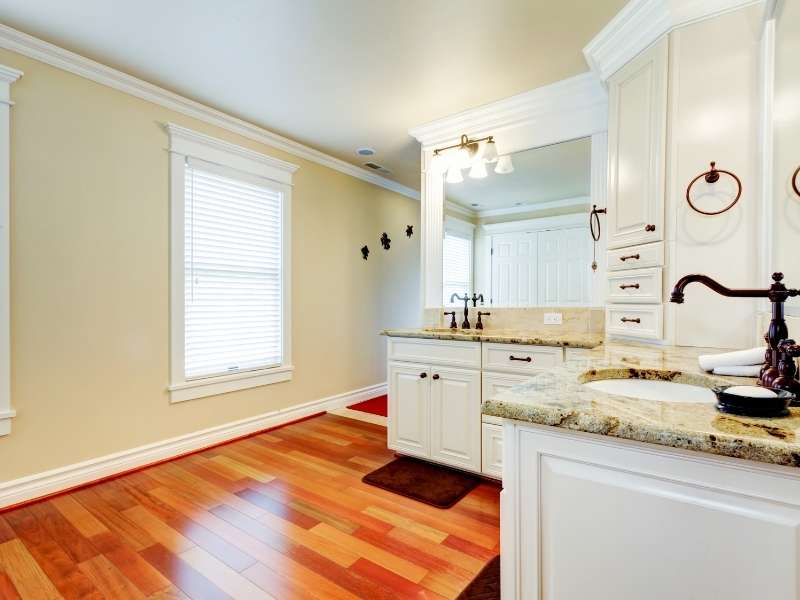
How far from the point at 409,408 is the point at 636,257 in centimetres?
163

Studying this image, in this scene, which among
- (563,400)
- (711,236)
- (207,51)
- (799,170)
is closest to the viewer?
(563,400)

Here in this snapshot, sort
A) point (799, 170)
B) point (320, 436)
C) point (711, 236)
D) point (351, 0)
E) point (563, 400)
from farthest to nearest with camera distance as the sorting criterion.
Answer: point (320, 436) < point (351, 0) < point (711, 236) < point (799, 170) < point (563, 400)

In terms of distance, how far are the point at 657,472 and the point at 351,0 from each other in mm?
2191

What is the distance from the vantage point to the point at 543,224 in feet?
9.48

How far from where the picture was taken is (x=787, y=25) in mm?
1491

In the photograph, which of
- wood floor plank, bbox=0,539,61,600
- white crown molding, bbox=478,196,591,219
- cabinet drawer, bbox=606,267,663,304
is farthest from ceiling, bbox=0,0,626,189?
wood floor plank, bbox=0,539,61,600

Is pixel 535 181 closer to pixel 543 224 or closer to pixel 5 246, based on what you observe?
pixel 543 224

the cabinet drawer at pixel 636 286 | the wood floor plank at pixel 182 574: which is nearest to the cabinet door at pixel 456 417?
the cabinet drawer at pixel 636 286

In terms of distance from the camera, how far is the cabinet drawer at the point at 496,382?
2336 mm

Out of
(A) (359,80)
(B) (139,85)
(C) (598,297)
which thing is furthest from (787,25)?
(B) (139,85)

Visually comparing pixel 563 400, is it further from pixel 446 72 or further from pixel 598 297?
pixel 446 72

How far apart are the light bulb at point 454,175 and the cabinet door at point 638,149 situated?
3.88ft

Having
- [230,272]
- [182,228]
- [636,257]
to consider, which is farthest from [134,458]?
[636,257]

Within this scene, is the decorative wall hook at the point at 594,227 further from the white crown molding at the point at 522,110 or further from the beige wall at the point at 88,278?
the beige wall at the point at 88,278
